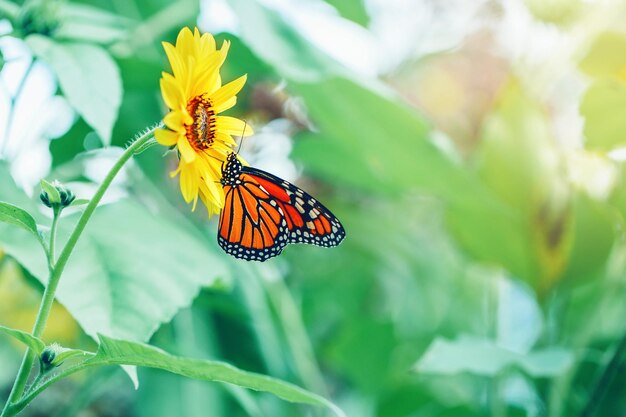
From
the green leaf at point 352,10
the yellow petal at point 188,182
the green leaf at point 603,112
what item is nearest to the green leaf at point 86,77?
the yellow petal at point 188,182

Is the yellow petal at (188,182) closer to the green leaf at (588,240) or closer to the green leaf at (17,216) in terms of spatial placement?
the green leaf at (17,216)

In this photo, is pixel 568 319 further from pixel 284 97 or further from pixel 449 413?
pixel 284 97

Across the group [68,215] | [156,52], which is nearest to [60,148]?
[156,52]

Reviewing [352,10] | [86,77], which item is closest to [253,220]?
[86,77]

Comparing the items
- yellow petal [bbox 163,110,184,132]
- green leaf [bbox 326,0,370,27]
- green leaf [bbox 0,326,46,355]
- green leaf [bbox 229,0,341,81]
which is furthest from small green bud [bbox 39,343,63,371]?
green leaf [bbox 326,0,370,27]

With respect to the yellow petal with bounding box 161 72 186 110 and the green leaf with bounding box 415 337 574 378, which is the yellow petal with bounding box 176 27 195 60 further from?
the green leaf with bounding box 415 337 574 378
